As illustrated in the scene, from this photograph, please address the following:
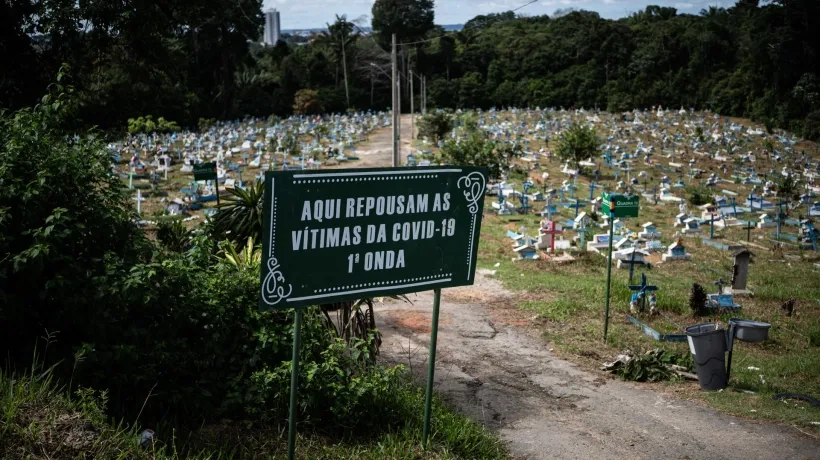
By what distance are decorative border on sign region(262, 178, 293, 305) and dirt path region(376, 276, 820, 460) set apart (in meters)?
2.57

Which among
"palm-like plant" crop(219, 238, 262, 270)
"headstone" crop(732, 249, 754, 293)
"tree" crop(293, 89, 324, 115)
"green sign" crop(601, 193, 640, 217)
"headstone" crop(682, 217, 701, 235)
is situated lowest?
"headstone" crop(682, 217, 701, 235)

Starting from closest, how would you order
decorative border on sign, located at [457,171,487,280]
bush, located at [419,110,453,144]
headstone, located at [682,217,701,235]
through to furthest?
decorative border on sign, located at [457,171,487,280]
headstone, located at [682,217,701,235]
bush, located at [419,110,453,144]

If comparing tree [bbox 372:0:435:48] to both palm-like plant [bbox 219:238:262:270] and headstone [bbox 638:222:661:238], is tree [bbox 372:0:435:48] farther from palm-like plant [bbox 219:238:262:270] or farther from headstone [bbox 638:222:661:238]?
palm-like plant [bbox 219:238:262:270]

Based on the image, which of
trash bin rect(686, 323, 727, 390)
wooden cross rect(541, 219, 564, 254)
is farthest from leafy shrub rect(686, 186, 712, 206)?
trash bin rect(686, 323, 727, 390)

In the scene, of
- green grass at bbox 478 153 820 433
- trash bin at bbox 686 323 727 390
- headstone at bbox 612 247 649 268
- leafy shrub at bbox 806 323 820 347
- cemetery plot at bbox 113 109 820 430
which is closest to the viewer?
trash bin at bbox 686 323 727 390

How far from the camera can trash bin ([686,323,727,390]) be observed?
7887 millimetres

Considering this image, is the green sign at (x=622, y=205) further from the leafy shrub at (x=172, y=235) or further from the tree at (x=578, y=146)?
the tree at (x=578, y=146)

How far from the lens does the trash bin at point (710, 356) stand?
7887 millimetres

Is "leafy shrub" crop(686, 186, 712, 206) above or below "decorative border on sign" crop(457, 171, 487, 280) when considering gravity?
below

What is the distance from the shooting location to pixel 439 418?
550cm

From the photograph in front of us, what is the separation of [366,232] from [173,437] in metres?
1.61

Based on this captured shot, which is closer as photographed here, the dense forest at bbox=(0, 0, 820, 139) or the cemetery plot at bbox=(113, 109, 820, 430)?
the cemetery plot at bbox=(113, 109, 820, 430)

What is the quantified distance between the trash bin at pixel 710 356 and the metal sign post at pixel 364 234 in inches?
162

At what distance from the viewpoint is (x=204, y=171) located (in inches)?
475
